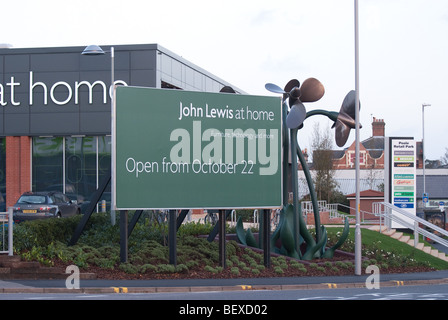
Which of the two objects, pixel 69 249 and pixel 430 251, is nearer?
pixel 69 249

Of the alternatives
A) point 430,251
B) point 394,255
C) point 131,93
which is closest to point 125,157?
point 131,93

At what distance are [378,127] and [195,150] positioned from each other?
80516mm

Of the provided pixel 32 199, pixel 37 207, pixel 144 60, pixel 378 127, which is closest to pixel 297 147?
pixel 37 207

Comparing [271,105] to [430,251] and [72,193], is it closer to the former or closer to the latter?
[430,251]

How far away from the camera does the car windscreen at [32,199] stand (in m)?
30.6

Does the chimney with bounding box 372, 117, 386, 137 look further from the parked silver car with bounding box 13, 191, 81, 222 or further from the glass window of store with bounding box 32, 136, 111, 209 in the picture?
the parked silver car with bounding box 13, 191, 81, 222

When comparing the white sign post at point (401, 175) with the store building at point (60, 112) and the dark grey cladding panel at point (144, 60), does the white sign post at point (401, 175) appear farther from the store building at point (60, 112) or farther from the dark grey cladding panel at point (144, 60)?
the dark grey cladding panel at point (144, 60)

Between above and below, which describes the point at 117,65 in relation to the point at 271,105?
above

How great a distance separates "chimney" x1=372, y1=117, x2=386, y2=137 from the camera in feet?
315

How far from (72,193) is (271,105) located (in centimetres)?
2227

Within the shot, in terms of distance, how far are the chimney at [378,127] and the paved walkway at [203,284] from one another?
77576 mm

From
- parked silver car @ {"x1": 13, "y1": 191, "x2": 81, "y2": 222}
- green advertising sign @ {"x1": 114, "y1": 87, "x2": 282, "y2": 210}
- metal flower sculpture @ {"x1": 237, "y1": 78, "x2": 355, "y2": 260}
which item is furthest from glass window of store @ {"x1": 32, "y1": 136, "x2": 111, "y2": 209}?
green advertising sign @ {"x1": 114, "y1": 87, "x2": 282, "y2": 210}

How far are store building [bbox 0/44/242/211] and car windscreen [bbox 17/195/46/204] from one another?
896 cm

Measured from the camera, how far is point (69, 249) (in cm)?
1916
